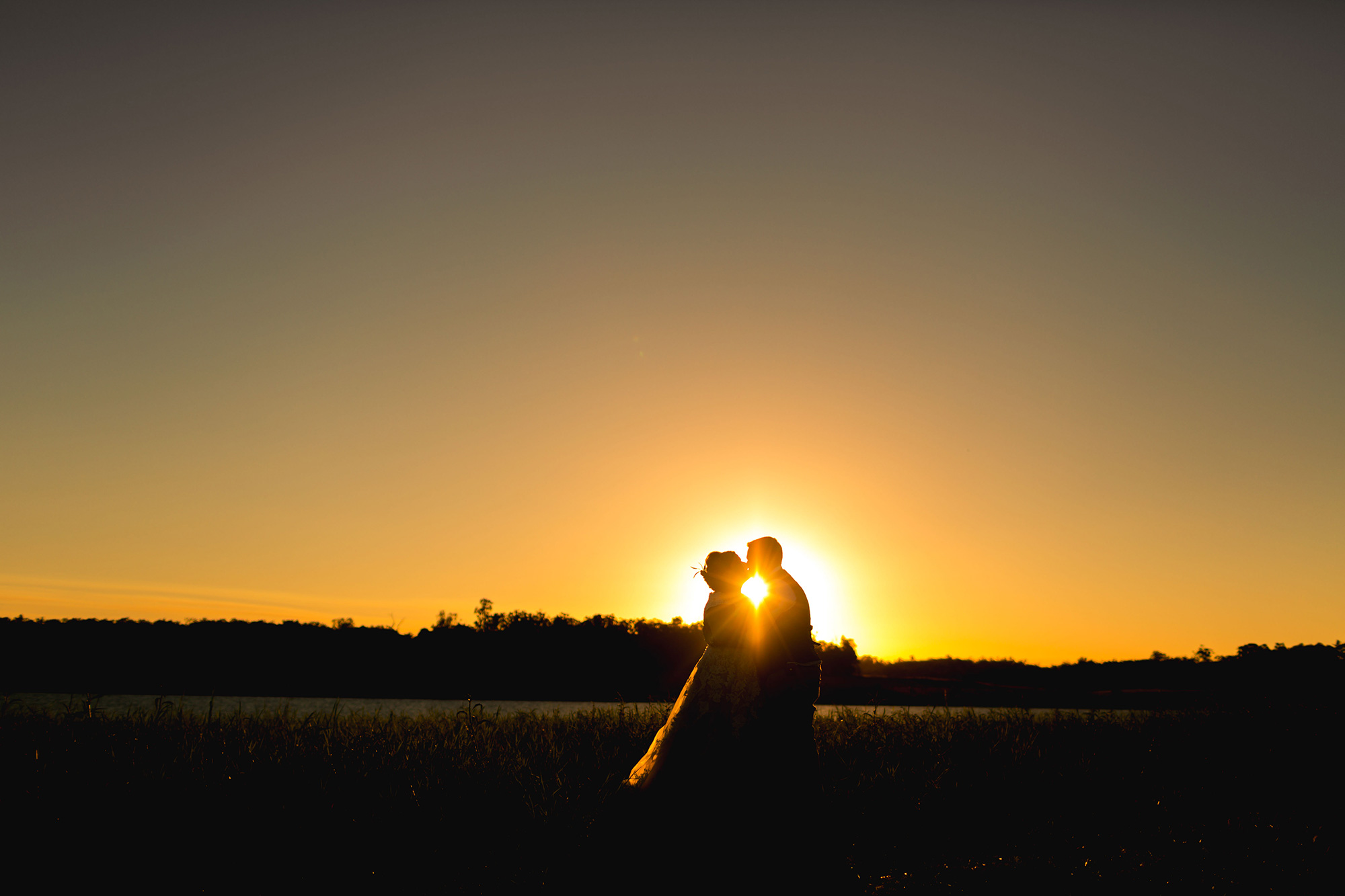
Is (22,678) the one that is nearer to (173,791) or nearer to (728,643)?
(173,791)

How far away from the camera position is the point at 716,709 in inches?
152

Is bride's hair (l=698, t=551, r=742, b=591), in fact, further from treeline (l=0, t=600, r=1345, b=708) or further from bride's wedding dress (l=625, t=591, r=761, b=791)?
treeline (l=0, t=600, r=1345, b=708)

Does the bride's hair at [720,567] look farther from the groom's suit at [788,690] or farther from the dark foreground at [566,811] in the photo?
the dark foreground at [566,811]

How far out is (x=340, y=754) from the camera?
7.83m

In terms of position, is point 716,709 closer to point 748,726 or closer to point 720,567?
point 748,726

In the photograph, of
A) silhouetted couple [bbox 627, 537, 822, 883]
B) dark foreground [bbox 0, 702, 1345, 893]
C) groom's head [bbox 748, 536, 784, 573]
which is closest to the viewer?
silhouetted couple [bbox 627, 537, 822, 883]

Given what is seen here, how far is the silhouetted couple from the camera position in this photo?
→ 3721 millimetres

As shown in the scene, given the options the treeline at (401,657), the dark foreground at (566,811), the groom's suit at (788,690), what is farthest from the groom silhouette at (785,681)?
the treeline at (401,657)

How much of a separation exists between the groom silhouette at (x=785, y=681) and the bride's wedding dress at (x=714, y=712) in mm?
88

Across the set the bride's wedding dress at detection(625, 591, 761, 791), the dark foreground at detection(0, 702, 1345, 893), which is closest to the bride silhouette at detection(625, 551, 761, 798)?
the bride's wedding dress at detection(625, 591, 761, 791)

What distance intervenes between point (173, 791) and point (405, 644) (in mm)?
48187

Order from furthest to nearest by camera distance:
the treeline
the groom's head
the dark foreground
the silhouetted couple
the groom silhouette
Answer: the treeline
the dark foreground
the groom's head
the groom silhouette
the silhouetted couple

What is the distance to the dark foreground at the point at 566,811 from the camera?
5316mm

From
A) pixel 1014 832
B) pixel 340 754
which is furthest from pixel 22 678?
pixel 1014 832
